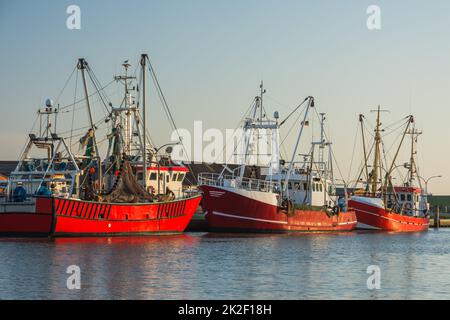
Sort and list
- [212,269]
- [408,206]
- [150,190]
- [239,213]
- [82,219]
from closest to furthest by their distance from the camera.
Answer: [212,269]
[82,219]
[150,190]
[239,213]
[408,206]

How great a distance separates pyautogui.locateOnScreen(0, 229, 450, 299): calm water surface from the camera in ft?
101

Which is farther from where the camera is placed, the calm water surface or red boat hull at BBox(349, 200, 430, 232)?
red boat hull at BBox(349, 200, 430, 232)

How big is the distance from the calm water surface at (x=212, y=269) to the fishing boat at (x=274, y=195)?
782 cm

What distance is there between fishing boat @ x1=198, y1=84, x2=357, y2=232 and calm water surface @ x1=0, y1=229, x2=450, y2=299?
308 inches

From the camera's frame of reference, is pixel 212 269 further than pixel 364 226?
No

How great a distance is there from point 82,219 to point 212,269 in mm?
15990

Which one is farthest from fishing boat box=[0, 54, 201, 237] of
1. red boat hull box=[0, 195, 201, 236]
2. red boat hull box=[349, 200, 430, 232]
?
red boat hull box=[349, 200, 430, 232]

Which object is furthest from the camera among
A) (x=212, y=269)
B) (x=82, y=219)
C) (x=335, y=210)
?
(x=335, y=210)

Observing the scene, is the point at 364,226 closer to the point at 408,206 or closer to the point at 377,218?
the point at 377,218

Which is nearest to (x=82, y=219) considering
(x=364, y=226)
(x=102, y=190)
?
(x=102, y=190)

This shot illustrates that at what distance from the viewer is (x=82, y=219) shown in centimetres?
5241

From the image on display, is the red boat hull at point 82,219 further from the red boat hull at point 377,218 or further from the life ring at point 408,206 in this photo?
the life ring at point 408,206

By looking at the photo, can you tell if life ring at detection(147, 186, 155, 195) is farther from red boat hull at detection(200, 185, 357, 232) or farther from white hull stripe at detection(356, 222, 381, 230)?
white hull stripe at detection(356, 222, 381, 230)

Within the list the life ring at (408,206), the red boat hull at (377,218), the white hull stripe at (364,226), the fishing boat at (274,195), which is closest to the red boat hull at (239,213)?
the fishing boat at (274,195)
